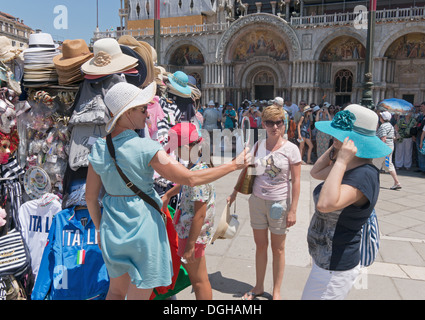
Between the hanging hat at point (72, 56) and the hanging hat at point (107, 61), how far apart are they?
0.12 metres

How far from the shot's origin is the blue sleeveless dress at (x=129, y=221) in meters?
2.16

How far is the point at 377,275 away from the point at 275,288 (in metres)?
1.24

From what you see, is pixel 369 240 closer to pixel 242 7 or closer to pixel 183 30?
pixel 183 30

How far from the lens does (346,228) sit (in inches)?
86.4

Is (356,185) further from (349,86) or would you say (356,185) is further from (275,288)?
(349,86)

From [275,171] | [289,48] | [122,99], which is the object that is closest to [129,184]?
[122,99]

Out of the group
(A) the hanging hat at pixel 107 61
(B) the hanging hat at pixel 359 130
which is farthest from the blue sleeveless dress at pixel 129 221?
(B) the hanging hat at pixel 359 130

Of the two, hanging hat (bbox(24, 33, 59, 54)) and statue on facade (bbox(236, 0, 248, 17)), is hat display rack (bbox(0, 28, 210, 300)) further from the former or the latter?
statue on facade (bbox(236, 0, 248, 17))

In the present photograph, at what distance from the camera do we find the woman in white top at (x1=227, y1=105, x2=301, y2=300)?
3180 millimetres

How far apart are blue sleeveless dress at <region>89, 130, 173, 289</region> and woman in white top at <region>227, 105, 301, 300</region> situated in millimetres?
1285

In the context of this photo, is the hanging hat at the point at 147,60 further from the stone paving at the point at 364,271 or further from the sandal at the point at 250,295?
the sandal at the point at 250,295

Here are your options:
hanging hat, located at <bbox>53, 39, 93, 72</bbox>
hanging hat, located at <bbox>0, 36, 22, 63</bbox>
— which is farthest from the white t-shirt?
hanging hat, located at <bbox>0, 36, 22, 63</bbox>

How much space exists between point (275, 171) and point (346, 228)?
43.2 inches

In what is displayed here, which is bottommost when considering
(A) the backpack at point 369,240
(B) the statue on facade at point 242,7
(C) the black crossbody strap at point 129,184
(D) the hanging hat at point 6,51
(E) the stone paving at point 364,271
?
(E) the stone paving at point 364,271
